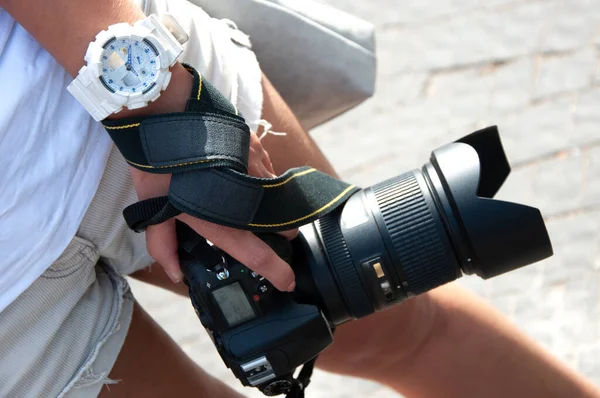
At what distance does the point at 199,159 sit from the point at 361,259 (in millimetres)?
262

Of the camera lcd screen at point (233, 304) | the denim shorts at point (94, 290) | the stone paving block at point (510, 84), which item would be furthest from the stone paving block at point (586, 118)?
the camera lcd screen at point (233, 304)

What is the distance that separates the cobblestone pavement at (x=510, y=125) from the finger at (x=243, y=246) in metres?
0.99

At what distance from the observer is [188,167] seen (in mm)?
997

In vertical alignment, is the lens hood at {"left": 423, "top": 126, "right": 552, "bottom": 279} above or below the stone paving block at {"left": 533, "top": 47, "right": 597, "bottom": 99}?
above

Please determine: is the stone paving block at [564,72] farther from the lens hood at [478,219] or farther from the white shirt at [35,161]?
the white shirt at [35,161]

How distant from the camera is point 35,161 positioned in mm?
999

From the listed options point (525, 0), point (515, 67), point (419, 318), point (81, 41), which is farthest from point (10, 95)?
point (525, 0)

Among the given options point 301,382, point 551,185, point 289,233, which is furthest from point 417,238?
point 551,185

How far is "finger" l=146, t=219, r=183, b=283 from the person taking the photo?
107 cm

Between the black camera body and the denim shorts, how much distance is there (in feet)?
0.36

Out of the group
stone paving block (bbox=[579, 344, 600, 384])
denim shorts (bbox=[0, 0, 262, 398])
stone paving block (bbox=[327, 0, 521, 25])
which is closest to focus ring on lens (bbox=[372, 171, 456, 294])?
denim shorts (bbox=[0, 0, 262, 398])

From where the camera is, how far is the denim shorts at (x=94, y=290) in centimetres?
108

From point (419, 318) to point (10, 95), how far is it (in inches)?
27.6

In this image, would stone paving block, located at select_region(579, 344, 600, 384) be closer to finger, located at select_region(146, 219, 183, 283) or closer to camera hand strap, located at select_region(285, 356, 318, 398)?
A: camera hand strap, located at select_region(285, 356, 318, 398)
